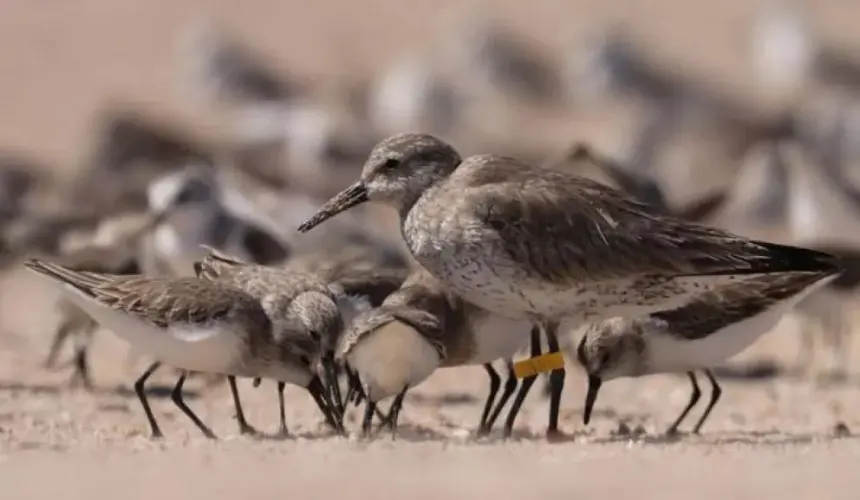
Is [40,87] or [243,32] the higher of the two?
[243,32]

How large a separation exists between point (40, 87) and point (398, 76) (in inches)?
175

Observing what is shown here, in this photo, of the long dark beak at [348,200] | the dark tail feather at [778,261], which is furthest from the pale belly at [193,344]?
the dark tail feather at [778,261]

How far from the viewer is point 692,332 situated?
810 cm

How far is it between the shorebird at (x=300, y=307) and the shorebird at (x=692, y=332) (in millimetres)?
1142

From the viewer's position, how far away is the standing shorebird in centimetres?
738

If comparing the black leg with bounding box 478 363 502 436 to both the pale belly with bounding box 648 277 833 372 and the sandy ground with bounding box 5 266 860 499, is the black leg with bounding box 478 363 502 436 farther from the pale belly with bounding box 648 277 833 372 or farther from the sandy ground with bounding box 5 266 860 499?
the pale belly with bounding box 648 277 833 372

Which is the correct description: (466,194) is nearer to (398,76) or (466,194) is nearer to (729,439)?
(729,439)

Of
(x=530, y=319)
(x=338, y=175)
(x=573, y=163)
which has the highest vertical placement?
(x=338, y=175)

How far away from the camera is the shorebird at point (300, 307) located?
25.2 ft

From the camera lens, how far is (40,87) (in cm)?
2381

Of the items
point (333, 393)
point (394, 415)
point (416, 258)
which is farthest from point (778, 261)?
point (333, 393)

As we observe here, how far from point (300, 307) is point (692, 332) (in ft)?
5.46

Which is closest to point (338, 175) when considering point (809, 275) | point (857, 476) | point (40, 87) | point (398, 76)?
point (398, 76)

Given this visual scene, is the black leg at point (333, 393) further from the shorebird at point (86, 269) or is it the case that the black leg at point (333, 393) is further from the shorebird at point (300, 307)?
the shorebird at point (86, 269)
